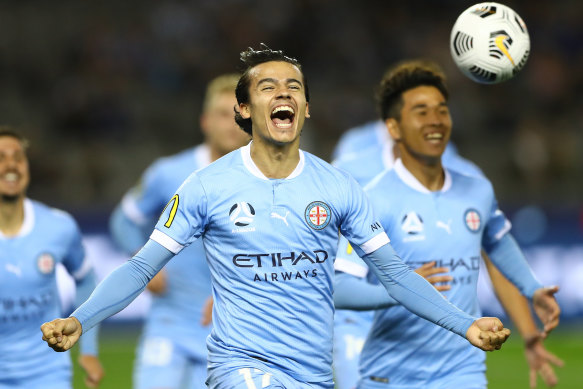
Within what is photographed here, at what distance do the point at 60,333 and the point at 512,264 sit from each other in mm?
2824

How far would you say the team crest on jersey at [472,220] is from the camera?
561 centimetres

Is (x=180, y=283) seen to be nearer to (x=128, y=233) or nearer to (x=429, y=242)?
(x=128, y=233)

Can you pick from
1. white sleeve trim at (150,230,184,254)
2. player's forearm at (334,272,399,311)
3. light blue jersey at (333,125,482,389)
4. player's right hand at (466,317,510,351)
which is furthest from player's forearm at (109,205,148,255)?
player's right hand at (466,317,510,351)

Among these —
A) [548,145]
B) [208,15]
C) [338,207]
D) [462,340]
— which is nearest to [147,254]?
[338,207]

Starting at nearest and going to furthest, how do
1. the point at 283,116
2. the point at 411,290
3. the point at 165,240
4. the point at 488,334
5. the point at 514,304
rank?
the point at 488,334 → the point at 165,240 → the point at 411,290 → the point at 283,116 → the point at 514,304

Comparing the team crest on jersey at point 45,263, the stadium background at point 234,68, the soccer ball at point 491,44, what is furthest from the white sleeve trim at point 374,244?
the stadium background at point 234,68

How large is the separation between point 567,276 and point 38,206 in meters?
9.09

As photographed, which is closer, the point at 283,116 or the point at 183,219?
A: the point at 183,219

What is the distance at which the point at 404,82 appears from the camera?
5.99 metres

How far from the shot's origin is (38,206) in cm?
677

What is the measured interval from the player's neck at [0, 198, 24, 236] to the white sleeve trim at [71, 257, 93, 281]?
52cm

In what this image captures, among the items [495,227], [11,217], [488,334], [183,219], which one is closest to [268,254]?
[183,219]

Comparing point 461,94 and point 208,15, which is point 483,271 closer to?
point 461,94

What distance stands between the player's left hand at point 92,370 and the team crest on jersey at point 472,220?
2.55 meters
